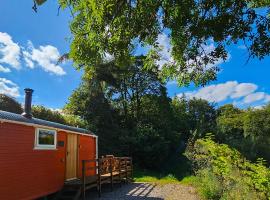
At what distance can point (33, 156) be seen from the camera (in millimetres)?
10391

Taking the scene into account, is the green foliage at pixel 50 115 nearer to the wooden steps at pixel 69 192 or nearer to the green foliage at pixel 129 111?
the green foliage at pixel 129 111

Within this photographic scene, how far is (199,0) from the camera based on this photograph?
21.6 ft

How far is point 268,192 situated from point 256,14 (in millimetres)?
3020

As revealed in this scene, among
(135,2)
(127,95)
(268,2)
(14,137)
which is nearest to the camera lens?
(268,2)

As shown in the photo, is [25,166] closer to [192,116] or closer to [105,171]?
[105,171]

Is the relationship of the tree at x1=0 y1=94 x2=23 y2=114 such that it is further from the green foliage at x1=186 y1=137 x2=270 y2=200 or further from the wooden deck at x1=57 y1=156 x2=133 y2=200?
the green foliage at x1=186 y1=137 x2=270 y2=200

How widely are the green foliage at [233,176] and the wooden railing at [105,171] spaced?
3702mm

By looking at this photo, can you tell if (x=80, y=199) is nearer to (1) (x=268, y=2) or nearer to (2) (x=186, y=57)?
(2) (x=186, y=57)

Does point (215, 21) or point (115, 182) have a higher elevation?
point (215, 21)

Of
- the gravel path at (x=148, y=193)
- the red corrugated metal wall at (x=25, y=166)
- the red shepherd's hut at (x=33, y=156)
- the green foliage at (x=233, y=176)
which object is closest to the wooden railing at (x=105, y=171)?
the gravel path at (x=148, y=193)

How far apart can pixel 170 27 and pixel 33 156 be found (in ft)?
20.0

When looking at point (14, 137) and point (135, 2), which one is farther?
point (14, 137)

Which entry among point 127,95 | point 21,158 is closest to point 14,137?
point 21,158

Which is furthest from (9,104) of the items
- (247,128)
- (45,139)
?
(247,128)
